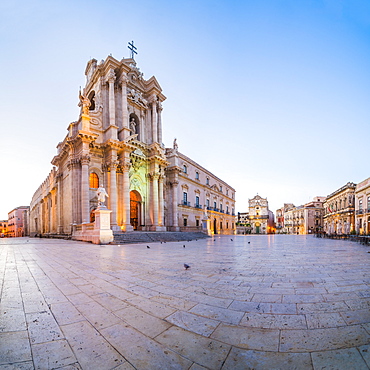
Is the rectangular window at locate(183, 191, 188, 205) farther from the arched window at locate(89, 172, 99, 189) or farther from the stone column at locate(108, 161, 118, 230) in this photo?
the arched window at locate(89, 172, 99, 189)

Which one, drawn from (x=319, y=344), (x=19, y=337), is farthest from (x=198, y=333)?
(x=19, y=337)

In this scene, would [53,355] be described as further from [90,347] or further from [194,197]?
[194,197]

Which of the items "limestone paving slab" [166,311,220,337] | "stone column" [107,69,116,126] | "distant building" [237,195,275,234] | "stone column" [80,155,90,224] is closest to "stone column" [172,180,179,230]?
"stone column" [107,69,116,126]

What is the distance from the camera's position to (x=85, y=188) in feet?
65.0

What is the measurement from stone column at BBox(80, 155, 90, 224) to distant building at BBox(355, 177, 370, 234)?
128 ft

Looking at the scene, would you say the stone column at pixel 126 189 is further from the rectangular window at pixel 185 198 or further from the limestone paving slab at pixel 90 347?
the limestone paving slab at pixel 90 347

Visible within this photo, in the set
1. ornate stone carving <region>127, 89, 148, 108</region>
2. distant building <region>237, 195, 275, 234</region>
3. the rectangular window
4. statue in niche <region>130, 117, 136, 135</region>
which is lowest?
distant building <region>237, 195, 275, 234</region>

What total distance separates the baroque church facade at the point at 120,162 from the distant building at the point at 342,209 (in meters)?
31.2

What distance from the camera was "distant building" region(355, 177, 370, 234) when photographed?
34344 millimetres

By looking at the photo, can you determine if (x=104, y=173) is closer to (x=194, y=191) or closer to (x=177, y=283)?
(x=194, y=191)

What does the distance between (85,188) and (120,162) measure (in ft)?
14.7

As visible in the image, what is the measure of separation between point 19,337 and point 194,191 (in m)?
34.5

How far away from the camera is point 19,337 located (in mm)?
2139

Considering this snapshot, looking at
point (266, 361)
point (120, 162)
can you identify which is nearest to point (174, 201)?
point (120, 162)
